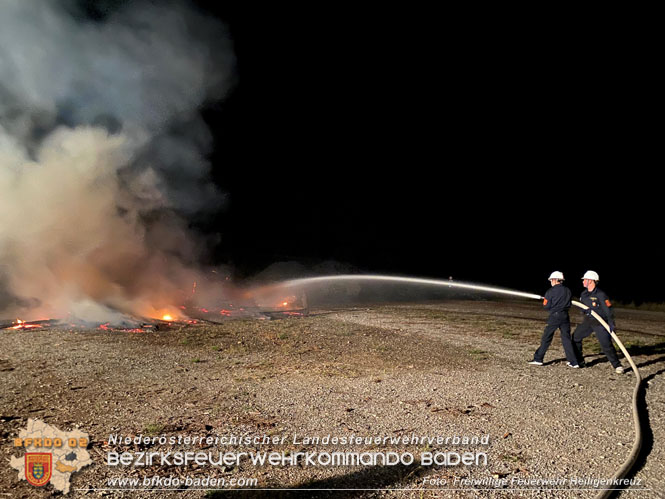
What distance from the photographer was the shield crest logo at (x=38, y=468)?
3951 mm

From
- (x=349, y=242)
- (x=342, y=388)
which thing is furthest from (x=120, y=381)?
(x=349, y=242)

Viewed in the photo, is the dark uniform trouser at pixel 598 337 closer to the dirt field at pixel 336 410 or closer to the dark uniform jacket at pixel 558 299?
the dirt field at pixel 336 410

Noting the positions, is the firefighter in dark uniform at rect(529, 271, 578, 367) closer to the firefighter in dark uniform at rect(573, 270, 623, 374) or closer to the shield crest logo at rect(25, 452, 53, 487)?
the firefighter in dark uniform at rect(573, 270, 623, 374)

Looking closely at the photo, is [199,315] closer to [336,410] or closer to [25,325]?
[25,325]

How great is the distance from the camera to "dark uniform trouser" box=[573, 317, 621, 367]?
28.8ft

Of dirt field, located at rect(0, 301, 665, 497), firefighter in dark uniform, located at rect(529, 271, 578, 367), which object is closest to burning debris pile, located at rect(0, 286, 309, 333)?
dirt field, located at rect(0, 301, 665, 497)

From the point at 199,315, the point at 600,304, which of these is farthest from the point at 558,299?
the point at 199,315

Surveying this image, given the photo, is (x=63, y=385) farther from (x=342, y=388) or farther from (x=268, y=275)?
(x=268, y=275)

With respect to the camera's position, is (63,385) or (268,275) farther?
(268,275)

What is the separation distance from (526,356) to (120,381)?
9231 mm

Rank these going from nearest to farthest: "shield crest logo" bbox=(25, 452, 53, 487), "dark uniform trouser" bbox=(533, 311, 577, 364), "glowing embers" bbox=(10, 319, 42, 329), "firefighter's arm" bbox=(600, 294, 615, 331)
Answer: "shield crest logo" bbox=(25, 452, 53, 487)
"firefighter's arm" bbox=(600, 294, 615, 331)
"dark uniform trouser" bbox=(533, 311, 577, 364)
"glowing embers" bbox=(10, 319, 42, 329)

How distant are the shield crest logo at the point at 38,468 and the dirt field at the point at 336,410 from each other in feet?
0.43

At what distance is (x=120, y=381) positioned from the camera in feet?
24.3

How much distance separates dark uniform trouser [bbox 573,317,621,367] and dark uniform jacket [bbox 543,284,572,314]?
59 cm
